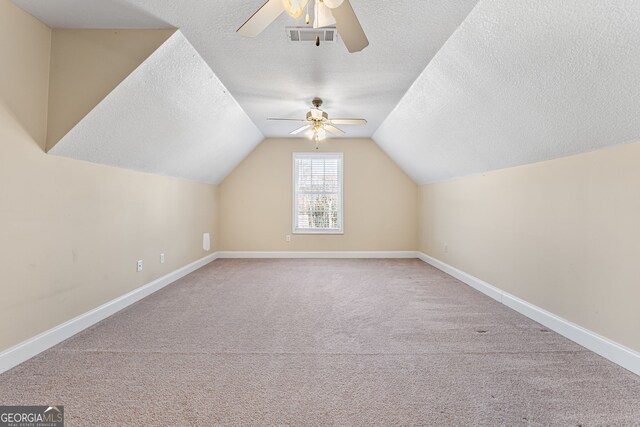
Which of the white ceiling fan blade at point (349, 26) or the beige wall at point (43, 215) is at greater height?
the white ceiling fan blade at point (349, 26)

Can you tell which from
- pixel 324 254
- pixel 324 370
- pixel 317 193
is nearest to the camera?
pixel 324 370

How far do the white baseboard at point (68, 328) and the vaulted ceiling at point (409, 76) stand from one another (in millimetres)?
1409

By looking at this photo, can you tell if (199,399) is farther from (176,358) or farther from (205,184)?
(205,184)

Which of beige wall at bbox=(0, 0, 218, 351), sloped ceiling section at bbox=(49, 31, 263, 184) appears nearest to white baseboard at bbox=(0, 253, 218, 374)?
beige wall at bbox=(0, 0, 218, 351)

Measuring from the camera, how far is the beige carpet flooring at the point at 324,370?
5.25 ft

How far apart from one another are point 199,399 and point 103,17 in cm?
274

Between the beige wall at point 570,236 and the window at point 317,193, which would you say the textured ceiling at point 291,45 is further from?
the window at point 317,193

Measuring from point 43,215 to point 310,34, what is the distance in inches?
97.7

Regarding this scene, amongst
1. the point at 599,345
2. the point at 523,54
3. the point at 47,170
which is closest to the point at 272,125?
the point at 47,170

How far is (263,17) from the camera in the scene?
5.44 ft

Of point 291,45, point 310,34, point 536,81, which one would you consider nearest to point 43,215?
point 291,45

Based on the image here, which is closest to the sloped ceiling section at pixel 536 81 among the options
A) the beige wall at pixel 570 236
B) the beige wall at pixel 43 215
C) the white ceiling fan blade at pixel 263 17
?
the beige wall at pixel 570 236

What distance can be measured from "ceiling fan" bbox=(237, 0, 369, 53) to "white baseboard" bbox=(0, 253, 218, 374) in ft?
8.44

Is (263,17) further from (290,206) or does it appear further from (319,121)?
(290,206)
